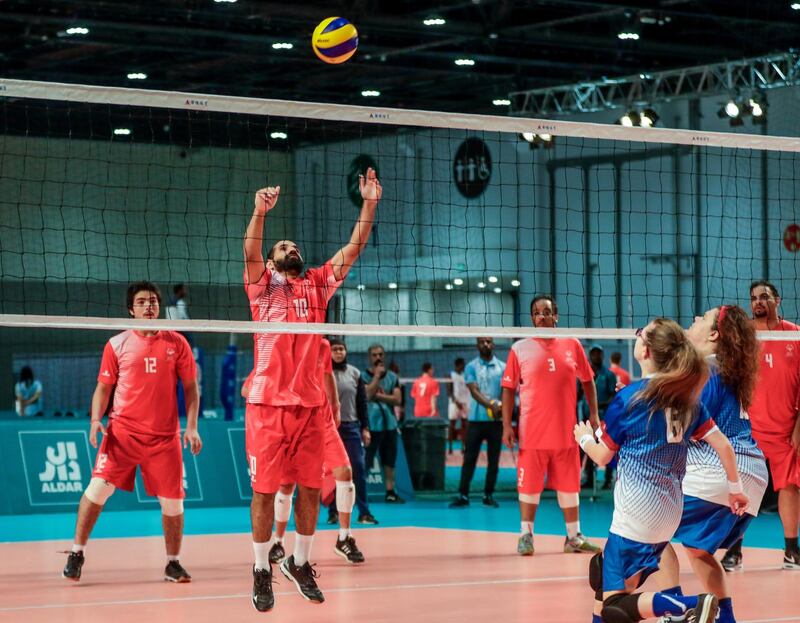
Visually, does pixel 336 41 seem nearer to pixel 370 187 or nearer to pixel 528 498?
pixel 370 187

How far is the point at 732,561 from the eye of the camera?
9375 mm

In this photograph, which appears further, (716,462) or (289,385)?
(289,385)

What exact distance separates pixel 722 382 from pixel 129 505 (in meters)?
9.70

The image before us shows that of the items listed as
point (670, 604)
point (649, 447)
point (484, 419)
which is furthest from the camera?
point (484, 419)

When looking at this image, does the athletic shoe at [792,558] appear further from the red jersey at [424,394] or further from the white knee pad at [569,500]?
the red jersey at [424,394]

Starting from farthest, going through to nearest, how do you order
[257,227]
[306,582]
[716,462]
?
[306,582]
[257,227]
[716,462]

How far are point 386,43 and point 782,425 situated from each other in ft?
45.6

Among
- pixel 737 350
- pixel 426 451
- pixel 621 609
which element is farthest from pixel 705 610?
pixel 426 451

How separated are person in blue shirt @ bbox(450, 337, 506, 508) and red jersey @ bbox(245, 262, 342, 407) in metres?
7.34

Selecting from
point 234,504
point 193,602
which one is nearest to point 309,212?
point 234,504

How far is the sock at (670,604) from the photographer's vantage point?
552 cm

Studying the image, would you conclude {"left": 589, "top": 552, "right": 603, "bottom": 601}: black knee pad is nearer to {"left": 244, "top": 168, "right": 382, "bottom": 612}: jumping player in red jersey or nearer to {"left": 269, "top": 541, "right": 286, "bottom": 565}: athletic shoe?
{"left": 244, "top": 168, "right": 382, "bottom": 612}: jumping player in red jersey

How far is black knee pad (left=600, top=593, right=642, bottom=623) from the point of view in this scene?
222 inches

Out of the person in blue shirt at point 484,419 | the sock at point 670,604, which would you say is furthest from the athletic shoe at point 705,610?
the person in blue shirt at point 484,419
